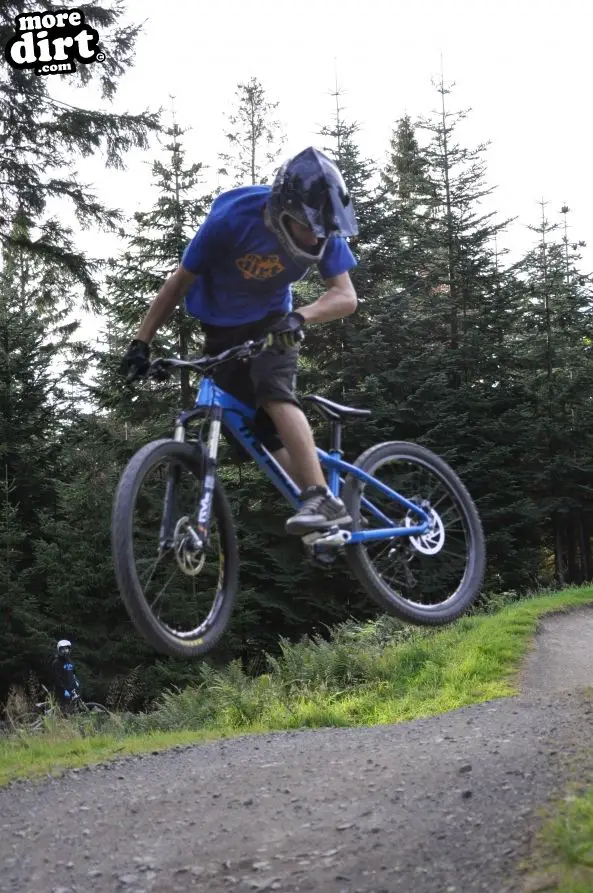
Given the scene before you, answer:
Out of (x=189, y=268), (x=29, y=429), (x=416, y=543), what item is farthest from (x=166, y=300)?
(x=29, y=429)

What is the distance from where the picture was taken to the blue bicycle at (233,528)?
3160 millimetres

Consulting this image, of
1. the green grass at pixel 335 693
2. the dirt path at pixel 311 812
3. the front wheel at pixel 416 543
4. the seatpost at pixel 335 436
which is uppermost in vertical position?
the seatpost at pixel 335 436

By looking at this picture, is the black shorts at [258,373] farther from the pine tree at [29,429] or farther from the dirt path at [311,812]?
the pine tree at [29,429]

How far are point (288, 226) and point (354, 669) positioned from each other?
923cm

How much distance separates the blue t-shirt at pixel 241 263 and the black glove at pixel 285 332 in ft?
Result: 0.83

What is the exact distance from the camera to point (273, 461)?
3.57 metres

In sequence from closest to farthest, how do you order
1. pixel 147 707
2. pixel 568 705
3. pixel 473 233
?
pixel 568 705 → pixel 147 707 → pixel 473 233

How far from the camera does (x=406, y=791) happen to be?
5.80 m

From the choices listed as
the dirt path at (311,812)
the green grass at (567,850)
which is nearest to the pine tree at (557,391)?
the dirt path at (311,812)

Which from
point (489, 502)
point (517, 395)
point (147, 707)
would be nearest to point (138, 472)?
point (147, 707)

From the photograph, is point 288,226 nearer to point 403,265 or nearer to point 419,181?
point 403,265

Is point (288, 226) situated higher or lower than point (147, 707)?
higher

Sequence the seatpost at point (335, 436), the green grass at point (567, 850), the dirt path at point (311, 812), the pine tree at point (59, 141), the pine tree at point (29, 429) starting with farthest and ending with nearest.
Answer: the pine tree at point (29, 429), the pine tree at point (59, 141), the dirt path at point (311, 812), the seatpost at point (335, 436), the green grass at point (567, 850)

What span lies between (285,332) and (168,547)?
864 mm
